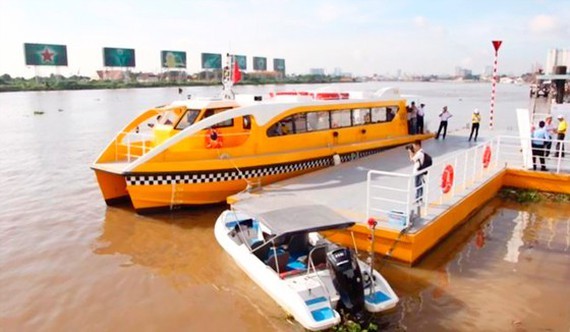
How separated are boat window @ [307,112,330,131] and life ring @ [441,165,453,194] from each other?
4.49 meters

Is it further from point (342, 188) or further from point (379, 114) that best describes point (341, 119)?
point (342, 188)

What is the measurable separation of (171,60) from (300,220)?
95151 mm

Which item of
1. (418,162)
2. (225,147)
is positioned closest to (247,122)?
(225,147)

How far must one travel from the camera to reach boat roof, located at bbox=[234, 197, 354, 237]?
6121 millimetres

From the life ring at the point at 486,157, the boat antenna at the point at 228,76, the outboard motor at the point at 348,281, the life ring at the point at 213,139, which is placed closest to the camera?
the outboard motor at the point at 348,281

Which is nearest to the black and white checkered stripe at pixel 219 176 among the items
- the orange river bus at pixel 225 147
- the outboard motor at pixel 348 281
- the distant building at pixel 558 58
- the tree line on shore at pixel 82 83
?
the orange river bus at pixel 225 147

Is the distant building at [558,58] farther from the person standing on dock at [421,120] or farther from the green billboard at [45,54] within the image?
the green billboard at [45,54]

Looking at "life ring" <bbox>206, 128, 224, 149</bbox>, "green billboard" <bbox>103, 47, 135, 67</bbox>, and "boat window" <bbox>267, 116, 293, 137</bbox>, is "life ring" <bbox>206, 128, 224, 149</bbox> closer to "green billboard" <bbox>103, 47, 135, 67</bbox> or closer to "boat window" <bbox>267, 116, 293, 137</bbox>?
"boat window" <bbox>267, 116, 293, 137</bbox>

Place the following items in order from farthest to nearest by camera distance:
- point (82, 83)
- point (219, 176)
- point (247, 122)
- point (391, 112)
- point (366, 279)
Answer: point (82, 83), point (391, 112), point (247, 122), point (219, 176), point (366, 279)

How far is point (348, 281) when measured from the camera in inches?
220

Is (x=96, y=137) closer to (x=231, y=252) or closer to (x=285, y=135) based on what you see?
(x=285, y=135)

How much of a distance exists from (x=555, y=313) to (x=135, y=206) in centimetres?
827

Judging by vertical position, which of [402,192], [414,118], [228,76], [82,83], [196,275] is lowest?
[196,275]

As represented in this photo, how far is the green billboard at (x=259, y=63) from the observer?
106 meters
